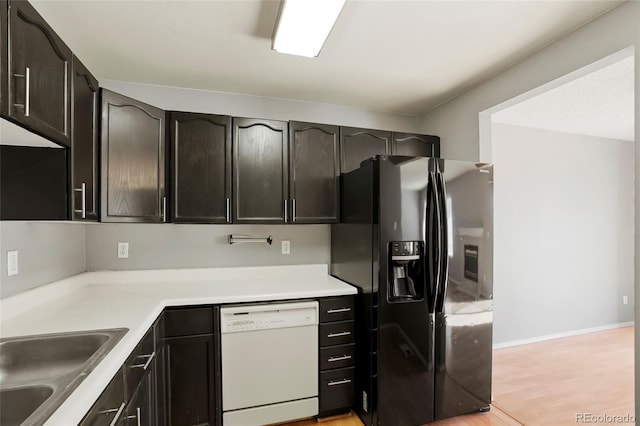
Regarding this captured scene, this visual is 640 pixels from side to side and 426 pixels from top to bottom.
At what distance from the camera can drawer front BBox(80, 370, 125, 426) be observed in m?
0.92

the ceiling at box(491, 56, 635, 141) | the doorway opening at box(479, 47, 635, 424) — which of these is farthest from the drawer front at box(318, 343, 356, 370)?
the ceiling at box(491, 56, 635, 141)

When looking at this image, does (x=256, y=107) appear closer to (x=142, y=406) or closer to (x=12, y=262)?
(x=12, y=262)

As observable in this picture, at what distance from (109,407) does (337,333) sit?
1407 millimetres

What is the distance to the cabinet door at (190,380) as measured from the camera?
1.85 metres

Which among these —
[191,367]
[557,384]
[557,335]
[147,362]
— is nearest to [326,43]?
[147,362]

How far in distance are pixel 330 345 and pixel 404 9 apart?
206 cm

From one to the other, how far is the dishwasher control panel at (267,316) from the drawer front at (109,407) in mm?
802

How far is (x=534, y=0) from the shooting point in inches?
60.3

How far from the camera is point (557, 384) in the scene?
8.68ft

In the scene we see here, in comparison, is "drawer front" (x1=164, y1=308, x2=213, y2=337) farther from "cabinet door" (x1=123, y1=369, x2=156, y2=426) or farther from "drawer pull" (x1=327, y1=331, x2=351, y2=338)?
"drawer pull" (x1=327, y1=331, x2=351, y2=338)

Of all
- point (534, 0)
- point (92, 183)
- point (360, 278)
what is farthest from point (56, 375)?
point (534, 0)

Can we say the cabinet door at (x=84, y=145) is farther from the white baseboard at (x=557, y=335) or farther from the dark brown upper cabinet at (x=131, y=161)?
the white baseboard at (x=557, y=335)

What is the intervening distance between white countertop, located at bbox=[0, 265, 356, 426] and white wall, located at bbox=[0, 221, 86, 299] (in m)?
0.06

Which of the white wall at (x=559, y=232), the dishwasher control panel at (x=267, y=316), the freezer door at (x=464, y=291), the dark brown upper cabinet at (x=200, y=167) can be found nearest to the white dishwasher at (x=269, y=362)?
the dishwasher control panel at (x=267, y=316)
